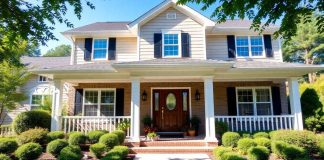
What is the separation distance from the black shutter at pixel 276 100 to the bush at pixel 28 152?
1083 centimetres

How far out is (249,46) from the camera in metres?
13.1

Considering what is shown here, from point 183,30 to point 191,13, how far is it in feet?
3.08

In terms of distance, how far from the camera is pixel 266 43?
1312cm

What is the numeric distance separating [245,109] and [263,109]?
920 millimetres

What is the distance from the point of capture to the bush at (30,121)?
34.1 ft

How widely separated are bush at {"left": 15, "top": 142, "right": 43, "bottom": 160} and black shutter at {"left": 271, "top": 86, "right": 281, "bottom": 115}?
10828mm

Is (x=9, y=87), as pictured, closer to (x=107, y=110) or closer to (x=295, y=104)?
(x=107, y=110)

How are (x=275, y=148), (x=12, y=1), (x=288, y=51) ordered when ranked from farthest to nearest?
(x=288, y=51), (x=275, y=148), (x=12, y=1)

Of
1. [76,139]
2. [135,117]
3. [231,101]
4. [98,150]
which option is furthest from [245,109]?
[76,139]

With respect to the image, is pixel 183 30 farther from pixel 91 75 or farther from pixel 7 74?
pixel 7 74

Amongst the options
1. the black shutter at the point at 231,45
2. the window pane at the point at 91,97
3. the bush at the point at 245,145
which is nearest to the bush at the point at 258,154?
the bush at the point at 245,145

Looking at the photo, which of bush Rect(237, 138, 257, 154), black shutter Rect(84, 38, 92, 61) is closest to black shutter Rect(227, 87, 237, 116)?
bush Rect(237, 138, 257, 154)

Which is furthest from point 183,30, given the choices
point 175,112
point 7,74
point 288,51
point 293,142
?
point 288,51

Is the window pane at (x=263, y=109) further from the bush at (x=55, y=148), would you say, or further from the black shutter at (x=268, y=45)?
the bush at (x=55, y=148)
